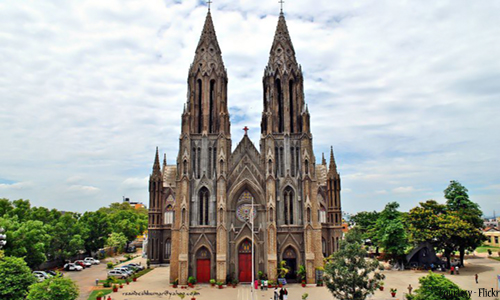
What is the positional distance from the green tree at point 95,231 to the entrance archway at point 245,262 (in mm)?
34539

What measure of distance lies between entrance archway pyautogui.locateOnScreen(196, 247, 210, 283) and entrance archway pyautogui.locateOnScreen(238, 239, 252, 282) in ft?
11.8

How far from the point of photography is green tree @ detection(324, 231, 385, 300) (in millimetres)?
24139

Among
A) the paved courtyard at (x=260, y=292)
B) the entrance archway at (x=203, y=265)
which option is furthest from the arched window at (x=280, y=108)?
Result: the paved courtyard at (x=260, y=292)

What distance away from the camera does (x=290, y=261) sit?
133 ft

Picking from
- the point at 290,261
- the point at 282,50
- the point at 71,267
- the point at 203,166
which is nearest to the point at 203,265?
the point at 290,261

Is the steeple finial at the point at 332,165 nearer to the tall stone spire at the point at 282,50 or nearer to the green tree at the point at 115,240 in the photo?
the tall stone spire at the point at 282,50

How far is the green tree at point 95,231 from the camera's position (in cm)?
6287

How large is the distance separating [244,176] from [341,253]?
1859cm

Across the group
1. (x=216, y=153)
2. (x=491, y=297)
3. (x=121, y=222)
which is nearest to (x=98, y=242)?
(x=121, y=222)

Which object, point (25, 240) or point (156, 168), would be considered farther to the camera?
point (156, 168)

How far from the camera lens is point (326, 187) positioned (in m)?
59.2

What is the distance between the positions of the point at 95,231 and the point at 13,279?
42.1m

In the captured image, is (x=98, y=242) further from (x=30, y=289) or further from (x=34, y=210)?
(x=30, y=289)

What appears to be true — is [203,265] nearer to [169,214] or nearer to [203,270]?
[203,270]
